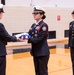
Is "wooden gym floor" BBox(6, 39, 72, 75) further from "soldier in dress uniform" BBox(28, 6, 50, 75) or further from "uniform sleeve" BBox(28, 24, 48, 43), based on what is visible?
"uniform sleeve" BBox(28, 24, 48, 43)

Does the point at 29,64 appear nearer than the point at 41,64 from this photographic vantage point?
No

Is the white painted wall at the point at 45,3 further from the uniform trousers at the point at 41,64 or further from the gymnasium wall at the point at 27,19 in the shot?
the uniform trousers at the point at 41,64

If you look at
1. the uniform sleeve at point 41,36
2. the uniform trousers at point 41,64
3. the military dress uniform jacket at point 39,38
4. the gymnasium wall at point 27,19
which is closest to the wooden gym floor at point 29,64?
the gymnasium wall at point 27,19

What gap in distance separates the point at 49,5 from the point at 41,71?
9392mm

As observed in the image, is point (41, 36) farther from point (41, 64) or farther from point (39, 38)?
point (41, 64)

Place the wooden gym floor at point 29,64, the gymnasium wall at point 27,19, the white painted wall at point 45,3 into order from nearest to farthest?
the wooden gym floor at point 29,64, the gymnasium wall at point 27,19, the white painted wall at point 45,3

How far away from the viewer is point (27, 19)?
11.7 metres

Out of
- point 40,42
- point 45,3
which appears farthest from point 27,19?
point 40,42

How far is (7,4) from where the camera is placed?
465 inches

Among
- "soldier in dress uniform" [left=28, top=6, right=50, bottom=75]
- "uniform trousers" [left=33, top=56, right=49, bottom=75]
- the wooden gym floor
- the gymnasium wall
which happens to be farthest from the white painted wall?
"uniform trousers" [left=33, top=56, right=49, bottom=75]

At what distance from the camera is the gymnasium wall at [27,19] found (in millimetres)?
11047

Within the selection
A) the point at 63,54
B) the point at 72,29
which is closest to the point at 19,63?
the point at 63,54

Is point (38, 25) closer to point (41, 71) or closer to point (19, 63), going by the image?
point (41, 71)

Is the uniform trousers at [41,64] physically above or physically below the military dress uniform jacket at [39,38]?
below
